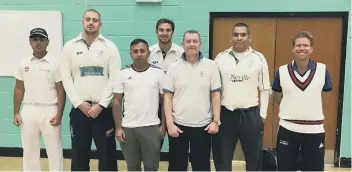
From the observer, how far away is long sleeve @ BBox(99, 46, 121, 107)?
2734 millimetres

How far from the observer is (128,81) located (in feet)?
8.61

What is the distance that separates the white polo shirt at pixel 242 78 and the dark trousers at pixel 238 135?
65mm

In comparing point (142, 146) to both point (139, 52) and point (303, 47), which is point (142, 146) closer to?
point (139, 52)

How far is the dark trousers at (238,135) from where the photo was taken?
264 centimetres

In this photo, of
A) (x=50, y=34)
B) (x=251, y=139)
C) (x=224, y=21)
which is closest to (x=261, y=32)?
(x=224, y=21)

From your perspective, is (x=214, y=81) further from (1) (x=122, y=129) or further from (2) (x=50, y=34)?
(2) (x=50, y=34)

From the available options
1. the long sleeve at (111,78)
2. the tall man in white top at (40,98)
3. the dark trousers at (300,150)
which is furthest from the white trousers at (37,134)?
the dark trousers at (300,150)

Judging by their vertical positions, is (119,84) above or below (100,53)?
below

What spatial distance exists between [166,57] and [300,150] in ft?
4.21

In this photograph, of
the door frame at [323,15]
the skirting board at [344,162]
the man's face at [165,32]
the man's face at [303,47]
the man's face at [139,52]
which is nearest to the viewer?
the man's face at [303,47]

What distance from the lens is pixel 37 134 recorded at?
2863 mm

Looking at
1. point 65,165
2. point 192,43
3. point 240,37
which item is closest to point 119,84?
point 192,43

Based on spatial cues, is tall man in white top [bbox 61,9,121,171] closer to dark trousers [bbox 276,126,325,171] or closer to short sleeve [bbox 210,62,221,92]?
short sleeve [bbox 210,62,221,92]

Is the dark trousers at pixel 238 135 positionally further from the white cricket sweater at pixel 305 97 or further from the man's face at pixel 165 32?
the man's face at pixel 165 32
